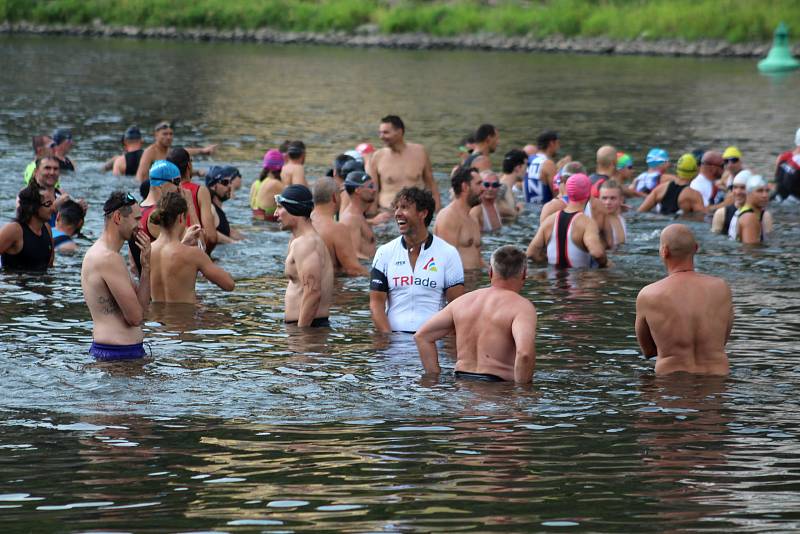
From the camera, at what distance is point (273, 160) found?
19359mm

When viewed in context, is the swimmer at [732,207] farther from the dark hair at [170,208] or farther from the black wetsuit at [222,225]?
the dark hair at [170,208]

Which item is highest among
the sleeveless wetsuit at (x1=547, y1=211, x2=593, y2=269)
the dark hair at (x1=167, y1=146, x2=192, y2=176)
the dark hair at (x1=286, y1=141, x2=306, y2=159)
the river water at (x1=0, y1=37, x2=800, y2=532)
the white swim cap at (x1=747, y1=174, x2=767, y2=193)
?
the dark hair at (x1=167, y1=146, x2=192, y2=176)

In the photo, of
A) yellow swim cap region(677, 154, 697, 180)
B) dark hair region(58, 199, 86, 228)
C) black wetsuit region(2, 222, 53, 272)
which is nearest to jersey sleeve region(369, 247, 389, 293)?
black wetsuit region(2, 222, 53, 272)

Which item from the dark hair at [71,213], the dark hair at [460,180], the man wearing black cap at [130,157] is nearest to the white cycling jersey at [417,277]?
the dark hair at [460,180]

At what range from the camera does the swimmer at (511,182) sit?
767 inches

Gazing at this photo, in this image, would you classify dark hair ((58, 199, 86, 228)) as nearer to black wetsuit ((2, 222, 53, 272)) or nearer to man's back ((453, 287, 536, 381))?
black wetsuit ((2, 222, 53, 272))

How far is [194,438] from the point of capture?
881 centimetres

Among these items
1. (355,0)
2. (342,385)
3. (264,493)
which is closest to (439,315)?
(342,385)

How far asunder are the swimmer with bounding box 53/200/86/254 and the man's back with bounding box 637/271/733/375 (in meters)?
7.86

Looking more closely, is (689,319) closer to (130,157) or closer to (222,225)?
(222,225)

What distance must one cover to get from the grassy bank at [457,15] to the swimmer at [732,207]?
47.7 metres

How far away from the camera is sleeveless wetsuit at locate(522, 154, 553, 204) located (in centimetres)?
2084

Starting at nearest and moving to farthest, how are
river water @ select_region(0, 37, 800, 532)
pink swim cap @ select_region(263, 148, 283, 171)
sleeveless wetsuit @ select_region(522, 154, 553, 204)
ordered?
river water @ select_region(0, 37, 800, 532), pink swim cap @ select_region(263, 148, 283, 171), sleeveless wetsuit @ select_region(522, 154, 553, 204)

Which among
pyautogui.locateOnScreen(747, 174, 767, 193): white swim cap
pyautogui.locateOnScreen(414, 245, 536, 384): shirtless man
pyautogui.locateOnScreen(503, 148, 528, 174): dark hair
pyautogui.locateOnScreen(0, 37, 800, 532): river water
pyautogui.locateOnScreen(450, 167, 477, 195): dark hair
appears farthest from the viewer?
pyautogui.locateOnScreen(503, 148, 528, 174): dark hair
